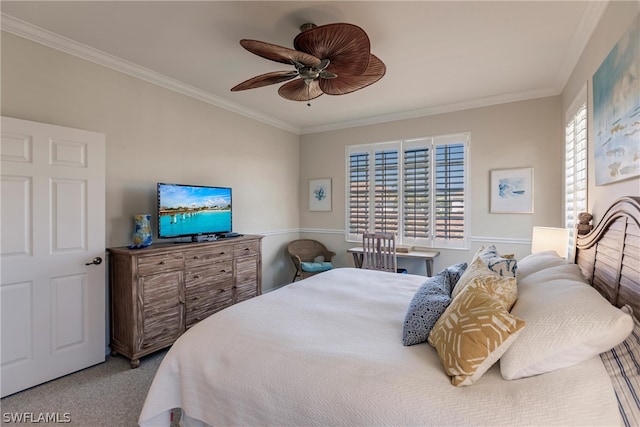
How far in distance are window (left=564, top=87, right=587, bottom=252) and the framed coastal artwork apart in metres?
0.54

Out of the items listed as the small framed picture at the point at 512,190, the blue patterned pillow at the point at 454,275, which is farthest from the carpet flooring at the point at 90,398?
the small framed picture at the point at 512,190

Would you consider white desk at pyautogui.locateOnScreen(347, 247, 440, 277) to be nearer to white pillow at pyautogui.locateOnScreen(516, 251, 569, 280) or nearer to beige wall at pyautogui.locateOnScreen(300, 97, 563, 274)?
beige wall at pyautogui.locateOnScreen(300, 97, 563, 274)

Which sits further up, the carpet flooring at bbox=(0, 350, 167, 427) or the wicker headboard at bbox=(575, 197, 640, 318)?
the wicker headboard at bbox=(575, 197, 640, 318)

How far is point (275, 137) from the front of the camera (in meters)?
4.96

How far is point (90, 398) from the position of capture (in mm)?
2217

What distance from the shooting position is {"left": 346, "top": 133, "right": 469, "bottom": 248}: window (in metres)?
4.20

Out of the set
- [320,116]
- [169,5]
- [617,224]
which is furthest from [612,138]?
[320,116]

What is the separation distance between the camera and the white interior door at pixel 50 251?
2250 mm

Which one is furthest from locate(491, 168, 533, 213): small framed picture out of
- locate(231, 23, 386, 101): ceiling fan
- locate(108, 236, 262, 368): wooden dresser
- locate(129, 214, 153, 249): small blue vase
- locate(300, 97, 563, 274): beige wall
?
locate(129, 214, 153, 249): small blue vase

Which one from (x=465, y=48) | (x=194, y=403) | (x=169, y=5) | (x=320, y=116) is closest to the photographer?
(x=194, y=403)

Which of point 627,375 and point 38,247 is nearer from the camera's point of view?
point 627,375

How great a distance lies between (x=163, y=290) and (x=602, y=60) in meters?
3.88

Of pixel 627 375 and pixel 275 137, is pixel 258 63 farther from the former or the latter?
pixel 627 375

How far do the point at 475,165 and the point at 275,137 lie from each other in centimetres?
300
